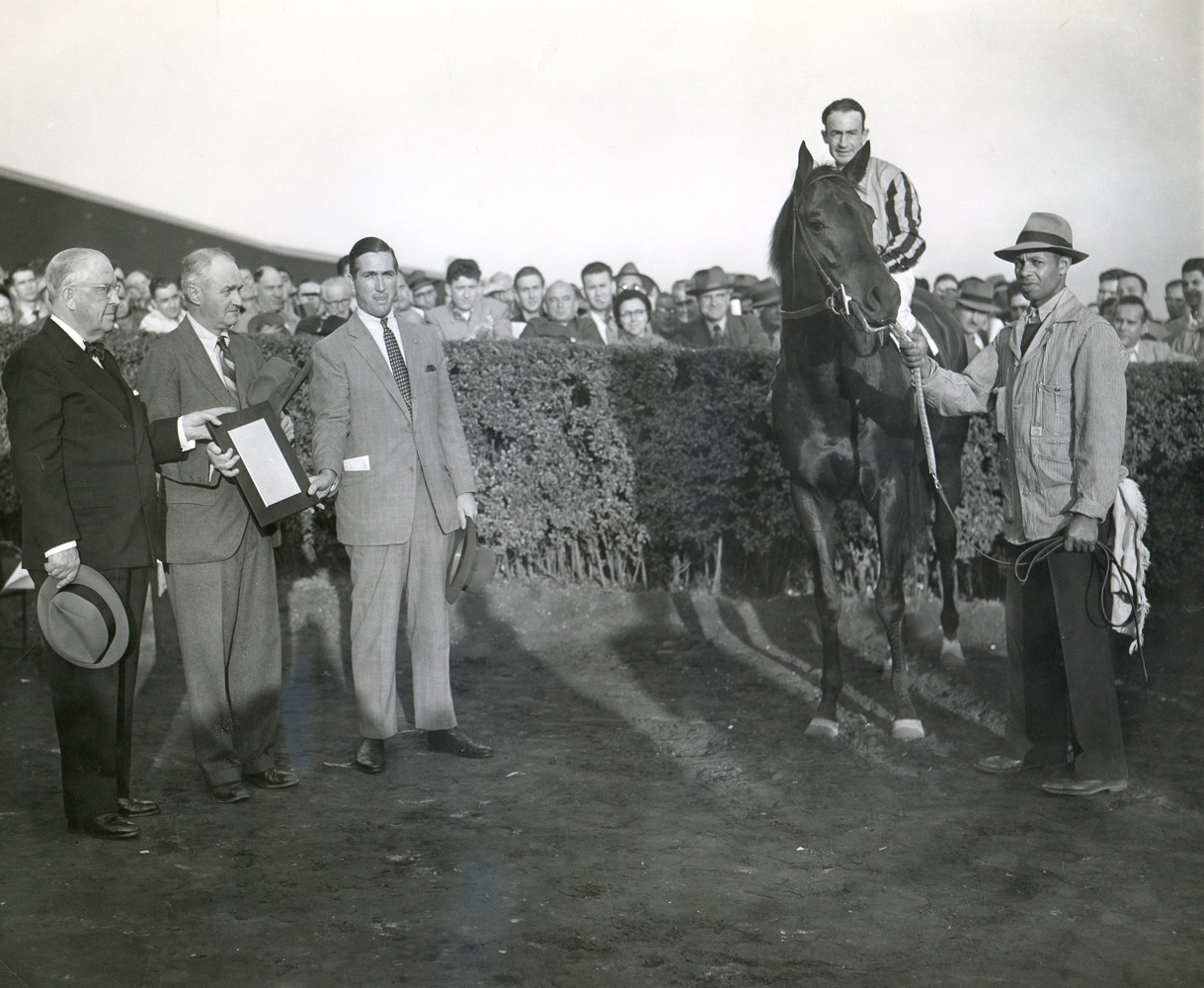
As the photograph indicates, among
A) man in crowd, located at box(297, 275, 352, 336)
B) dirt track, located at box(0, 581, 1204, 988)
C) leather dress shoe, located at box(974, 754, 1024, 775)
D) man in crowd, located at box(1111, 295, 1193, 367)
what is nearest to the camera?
dirt track, located at box(0, 581, 1204, 988)

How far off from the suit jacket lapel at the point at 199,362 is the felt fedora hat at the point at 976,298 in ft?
24.6

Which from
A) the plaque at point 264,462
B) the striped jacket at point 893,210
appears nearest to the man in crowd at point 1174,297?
the striped jacket at point 893,210

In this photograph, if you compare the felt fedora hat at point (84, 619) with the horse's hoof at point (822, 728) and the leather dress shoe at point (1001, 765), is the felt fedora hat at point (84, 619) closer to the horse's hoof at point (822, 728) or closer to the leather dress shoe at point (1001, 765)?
the horse's hoof at point (822, 728)

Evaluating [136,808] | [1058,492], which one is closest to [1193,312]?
[1058,492]

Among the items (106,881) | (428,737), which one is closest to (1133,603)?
(428,737)

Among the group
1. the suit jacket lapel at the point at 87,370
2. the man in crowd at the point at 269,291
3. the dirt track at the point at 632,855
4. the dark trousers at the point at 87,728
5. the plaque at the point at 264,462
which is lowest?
the dirt track at the point at 632,855

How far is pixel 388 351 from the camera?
17.8 feet

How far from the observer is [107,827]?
4395 mm

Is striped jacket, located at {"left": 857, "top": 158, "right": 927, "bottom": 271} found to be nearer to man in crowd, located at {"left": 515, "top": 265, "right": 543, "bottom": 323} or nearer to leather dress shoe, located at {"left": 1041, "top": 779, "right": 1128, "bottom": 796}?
leather dress shoe, located at {"left": 1041, "top": 779, "right": 1128, "bottom": 796}

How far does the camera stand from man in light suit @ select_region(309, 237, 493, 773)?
209 inches

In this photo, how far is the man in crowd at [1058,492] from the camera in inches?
188

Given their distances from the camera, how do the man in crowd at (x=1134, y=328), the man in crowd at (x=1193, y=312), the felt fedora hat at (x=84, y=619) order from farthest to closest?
the man in crowd at (x=1134, y=328) < the man in crowd at (x=1193, y=312) < the felt fedora hat at (x=84, y=619)

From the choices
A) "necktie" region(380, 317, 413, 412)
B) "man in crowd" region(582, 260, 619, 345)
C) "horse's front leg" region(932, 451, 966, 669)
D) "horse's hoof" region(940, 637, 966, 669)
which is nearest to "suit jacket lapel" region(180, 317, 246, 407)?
"necktie" region(380, 317, 413, 412)

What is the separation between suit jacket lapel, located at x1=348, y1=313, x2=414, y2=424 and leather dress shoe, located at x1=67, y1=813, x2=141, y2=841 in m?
2.02
